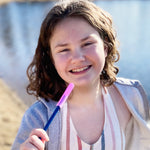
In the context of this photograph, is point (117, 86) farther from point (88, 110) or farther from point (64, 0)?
point (64, 0)

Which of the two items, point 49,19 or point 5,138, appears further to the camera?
point 5,138

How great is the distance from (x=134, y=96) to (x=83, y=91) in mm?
335

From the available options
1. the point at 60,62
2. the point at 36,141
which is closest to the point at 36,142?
the point at 36,141

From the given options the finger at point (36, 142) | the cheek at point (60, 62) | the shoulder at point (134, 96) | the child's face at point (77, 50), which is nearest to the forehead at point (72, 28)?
the child's face at point (77, 50)

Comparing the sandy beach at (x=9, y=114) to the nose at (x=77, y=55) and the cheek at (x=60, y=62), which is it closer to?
the cheek at (x=60, y=62)

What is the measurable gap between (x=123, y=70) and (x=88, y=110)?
366 centimetres

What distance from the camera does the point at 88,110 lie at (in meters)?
1.46

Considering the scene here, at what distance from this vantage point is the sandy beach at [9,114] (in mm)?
3188

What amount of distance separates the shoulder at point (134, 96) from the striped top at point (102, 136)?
0.46 feet

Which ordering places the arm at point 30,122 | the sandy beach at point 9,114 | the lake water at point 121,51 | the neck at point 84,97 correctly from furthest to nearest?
the lake water at point 121,51, the sandy beach at point 9,114, the neck at point 84,97, the arm at point 30,122

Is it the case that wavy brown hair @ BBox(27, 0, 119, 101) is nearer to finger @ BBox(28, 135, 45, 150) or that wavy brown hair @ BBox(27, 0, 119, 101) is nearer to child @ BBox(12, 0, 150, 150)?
child @ BBox(12, 0, 150, 150)

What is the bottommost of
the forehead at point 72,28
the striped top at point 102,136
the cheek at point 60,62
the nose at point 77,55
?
the striped top at point 102,136

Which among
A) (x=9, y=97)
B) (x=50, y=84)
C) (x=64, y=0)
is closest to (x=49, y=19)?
(x=64, y=0)

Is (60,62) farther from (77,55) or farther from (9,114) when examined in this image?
(9,114)
